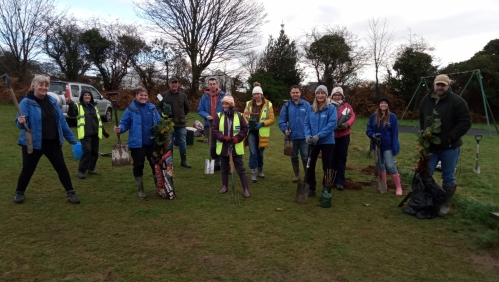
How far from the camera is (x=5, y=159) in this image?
8383 millimetres

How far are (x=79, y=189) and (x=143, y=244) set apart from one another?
2780mm

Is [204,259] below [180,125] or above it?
below

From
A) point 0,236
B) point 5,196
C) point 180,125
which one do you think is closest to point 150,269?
point 0,236

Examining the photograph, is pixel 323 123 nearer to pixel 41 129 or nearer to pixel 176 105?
pixel 176 105

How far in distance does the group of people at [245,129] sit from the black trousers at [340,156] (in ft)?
0.06

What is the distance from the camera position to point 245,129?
598 centimetres

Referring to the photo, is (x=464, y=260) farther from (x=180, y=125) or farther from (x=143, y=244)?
(x=180, y=125)

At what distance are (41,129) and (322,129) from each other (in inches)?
161

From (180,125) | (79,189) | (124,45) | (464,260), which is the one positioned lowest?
(464,260)

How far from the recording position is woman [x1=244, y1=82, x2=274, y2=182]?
22.8ft

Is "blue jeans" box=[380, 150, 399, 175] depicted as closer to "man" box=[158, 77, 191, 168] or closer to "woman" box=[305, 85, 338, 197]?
"woman" box=[305, 85, 338, 197]

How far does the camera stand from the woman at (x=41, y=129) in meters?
5.08

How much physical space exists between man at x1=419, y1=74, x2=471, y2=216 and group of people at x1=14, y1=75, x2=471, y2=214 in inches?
0.5

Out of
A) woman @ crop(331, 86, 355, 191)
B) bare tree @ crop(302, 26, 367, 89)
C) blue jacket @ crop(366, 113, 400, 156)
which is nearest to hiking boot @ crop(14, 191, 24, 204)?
woman @ crop(331, 86, 355, 191)
